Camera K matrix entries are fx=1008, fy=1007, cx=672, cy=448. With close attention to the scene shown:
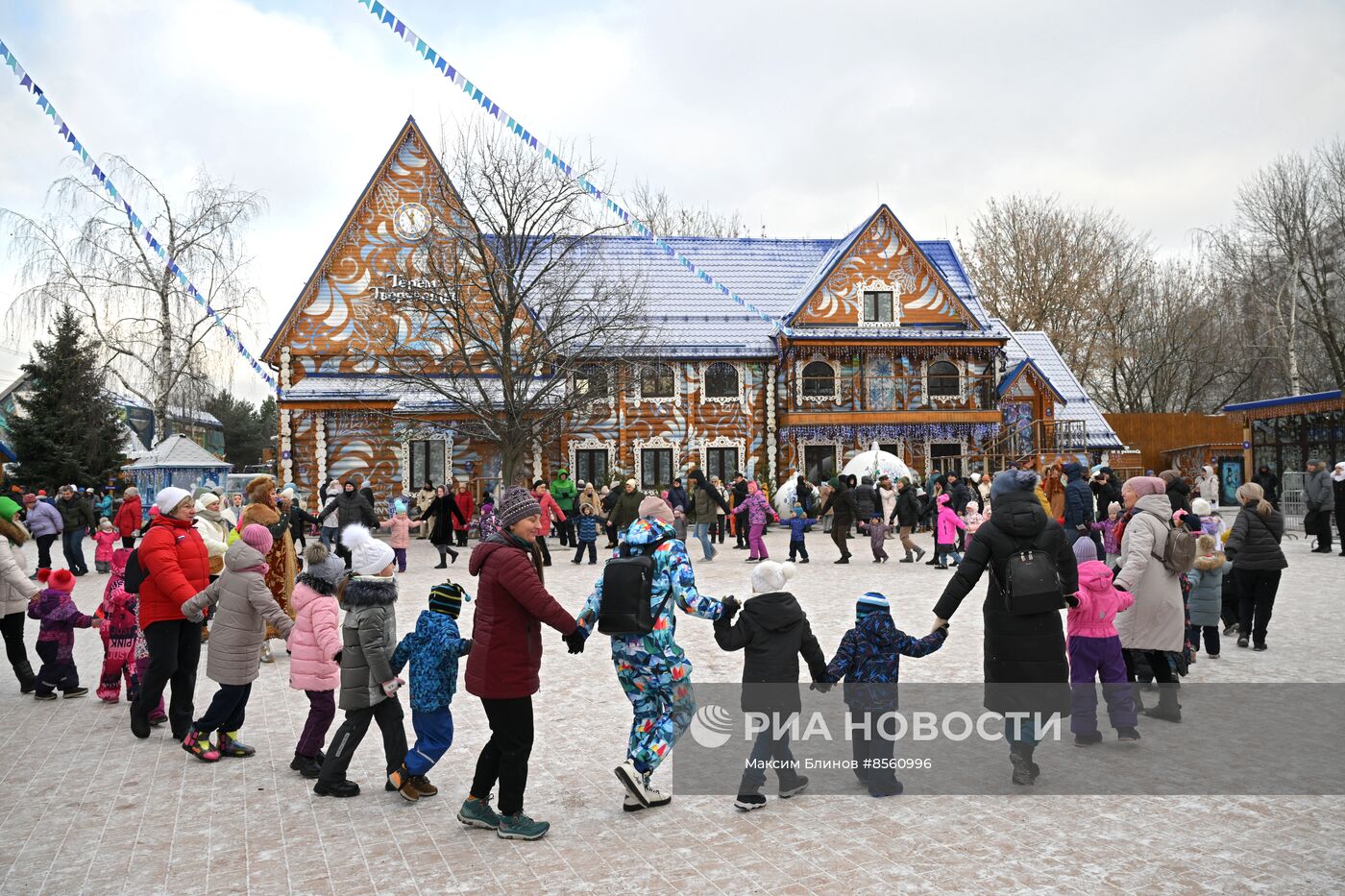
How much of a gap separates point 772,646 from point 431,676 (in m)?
1.92

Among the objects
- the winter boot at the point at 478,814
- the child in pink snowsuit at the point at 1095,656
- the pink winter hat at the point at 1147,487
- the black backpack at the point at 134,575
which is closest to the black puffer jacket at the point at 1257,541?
the pink winter hat at the point at 1147,487

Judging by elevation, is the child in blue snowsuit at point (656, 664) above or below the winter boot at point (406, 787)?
above

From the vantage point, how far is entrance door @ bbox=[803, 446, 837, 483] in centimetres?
3253

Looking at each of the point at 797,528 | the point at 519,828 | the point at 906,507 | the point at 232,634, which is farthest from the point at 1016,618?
the point at 906,507

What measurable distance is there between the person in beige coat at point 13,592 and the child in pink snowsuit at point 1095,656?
8.08 metres

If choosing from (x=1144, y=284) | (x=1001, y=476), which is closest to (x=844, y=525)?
(x=1001, y=476)

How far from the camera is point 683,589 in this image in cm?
552

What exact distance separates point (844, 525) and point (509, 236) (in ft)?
41.5

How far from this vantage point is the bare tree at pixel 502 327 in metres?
25.4

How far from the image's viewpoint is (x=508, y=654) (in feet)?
16.8

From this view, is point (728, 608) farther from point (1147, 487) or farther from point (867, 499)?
point (867, 499)

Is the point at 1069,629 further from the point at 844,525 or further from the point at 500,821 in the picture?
the point at 844,525

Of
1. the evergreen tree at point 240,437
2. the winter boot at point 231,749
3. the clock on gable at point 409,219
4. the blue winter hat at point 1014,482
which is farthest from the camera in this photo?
the evergreen tree at point 240,437

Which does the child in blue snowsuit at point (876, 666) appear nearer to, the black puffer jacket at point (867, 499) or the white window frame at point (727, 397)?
the black puffer jacket at point (867, 499)
